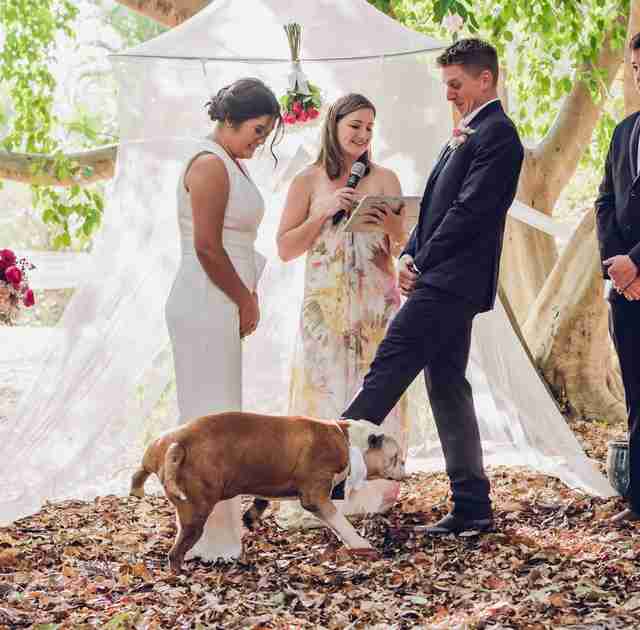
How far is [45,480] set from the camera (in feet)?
15.5

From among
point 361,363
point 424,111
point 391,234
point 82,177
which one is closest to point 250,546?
point 361,363

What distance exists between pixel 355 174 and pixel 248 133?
71cm

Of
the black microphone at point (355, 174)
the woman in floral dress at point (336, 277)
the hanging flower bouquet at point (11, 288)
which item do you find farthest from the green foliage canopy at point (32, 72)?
the hanging flower bouquet at point (11, 288)

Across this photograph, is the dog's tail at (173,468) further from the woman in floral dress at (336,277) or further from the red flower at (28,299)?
the woman in floral dress at (336,277)

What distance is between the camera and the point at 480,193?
13.0 feet

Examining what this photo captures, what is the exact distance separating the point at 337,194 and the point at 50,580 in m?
1.84

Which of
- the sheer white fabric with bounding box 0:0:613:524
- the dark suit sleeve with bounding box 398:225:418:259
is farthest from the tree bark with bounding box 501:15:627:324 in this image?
the dark suit sleeve with bounding box 398:225:418:259

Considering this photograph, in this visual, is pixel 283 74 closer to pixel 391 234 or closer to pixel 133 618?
pixel 391 234

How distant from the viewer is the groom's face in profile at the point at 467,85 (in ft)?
13.3

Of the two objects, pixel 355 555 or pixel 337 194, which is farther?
pixel 337 194

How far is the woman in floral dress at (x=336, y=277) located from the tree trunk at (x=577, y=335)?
2.64 m

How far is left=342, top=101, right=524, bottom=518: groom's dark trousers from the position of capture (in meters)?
3.96

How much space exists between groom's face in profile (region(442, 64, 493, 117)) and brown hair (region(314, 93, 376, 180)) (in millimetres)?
406

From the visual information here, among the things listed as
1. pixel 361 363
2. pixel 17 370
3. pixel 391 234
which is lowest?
pixel 17 370
